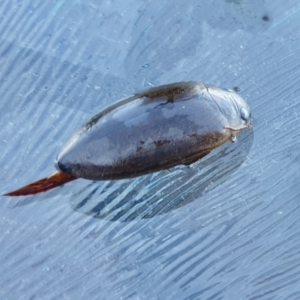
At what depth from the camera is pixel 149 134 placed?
1056 mm

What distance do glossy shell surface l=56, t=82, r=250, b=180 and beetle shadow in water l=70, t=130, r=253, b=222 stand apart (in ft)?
0.20

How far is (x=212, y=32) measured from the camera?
4.48 feet

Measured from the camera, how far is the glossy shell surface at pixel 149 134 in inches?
Result: 41.4

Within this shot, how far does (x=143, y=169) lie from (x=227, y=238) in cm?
23

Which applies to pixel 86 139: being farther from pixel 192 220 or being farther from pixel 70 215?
pixel 192 220

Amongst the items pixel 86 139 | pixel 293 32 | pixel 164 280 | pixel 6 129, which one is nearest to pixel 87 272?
pixel 164 280

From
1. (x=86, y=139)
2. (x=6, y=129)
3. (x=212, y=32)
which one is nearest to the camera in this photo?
(x=86, y=139)

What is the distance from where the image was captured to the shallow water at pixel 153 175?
3.60 ft

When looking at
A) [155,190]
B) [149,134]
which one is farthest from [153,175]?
[149,134]

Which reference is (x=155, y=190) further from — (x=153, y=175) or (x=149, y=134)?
(x=149, y=134)

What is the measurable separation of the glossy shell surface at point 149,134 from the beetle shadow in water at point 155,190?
0.20ft

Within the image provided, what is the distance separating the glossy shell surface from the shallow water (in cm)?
9

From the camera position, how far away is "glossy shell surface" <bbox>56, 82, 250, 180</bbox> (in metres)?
1.05

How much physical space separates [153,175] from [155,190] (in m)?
0.03
